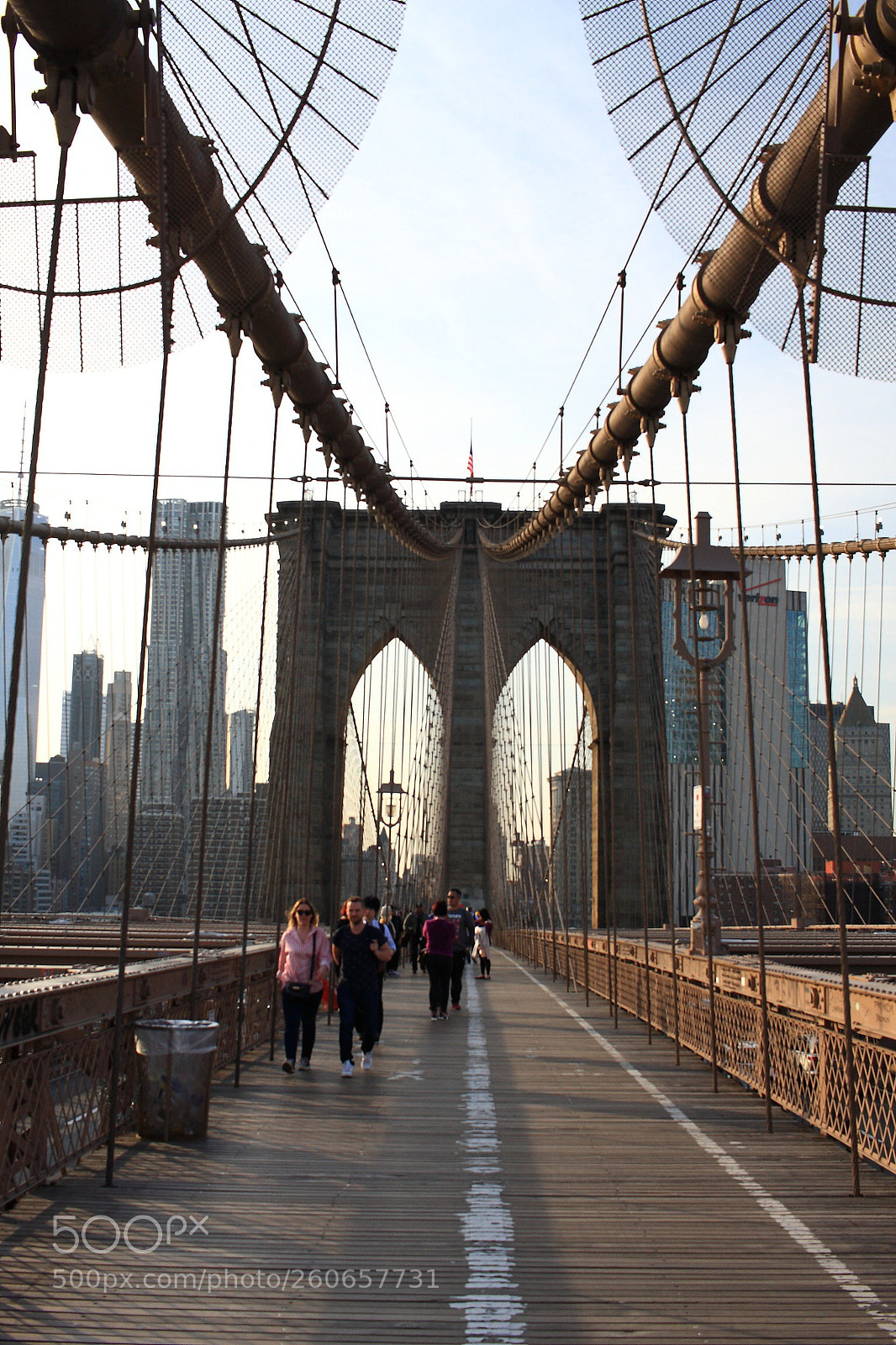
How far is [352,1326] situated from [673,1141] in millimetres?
2778

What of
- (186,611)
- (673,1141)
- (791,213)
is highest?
(186,611)

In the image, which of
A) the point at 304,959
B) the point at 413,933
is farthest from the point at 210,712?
the point at 413,933

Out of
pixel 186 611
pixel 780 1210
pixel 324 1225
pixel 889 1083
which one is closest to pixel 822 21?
pixel 889 1083

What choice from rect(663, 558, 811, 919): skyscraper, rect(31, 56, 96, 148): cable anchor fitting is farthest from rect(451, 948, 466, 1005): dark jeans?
rect(663, 558, 811, 919): skyscraper

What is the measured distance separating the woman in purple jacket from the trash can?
5.51 m

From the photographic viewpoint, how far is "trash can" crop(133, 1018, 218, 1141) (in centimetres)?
533

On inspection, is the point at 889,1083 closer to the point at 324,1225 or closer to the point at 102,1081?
the point at 324,1225

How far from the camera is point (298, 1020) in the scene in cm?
776

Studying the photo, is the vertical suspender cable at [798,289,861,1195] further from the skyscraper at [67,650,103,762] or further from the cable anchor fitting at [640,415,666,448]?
the skyscraper at [67,650,103,762]

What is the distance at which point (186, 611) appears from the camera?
3006cm

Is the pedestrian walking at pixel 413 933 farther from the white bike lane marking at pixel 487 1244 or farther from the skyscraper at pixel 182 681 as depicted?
the white bike lane marking at pixel 487 1244

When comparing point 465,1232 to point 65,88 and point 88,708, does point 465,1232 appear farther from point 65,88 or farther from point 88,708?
point 88,708

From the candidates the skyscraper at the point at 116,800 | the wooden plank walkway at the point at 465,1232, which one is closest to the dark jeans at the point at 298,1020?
the wooden plank walkway at the point at 465,1232

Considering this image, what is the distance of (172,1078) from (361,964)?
266 centimetres
